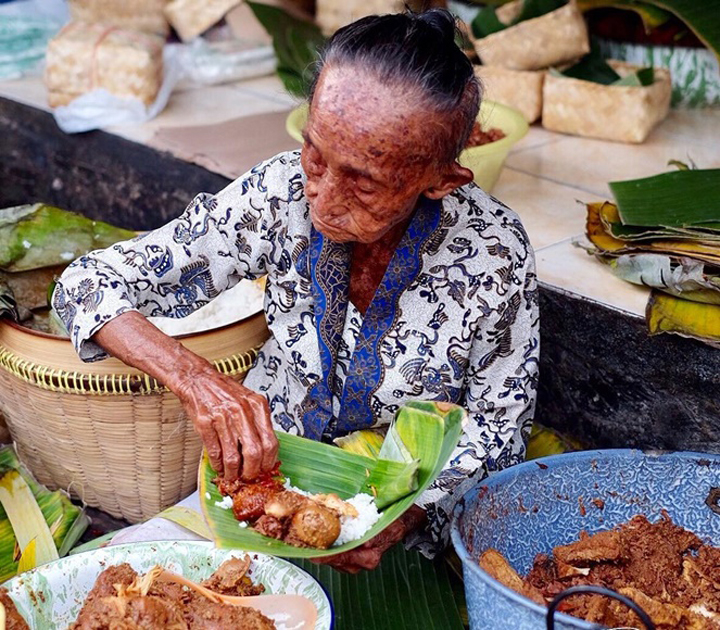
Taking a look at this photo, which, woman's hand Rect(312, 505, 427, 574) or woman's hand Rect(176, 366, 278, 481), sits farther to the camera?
woman's hand Rect(312, 505, 427, 574)

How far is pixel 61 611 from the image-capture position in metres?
1.81

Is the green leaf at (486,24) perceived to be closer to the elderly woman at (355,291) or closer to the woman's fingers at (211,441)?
the elderly woman at (355,291)

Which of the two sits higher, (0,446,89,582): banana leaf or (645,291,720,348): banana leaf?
(645,291,720,348): banana leaf

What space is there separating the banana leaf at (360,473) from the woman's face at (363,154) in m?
0.37

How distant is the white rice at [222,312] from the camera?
2.79 meters

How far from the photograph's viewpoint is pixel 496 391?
6.97ft

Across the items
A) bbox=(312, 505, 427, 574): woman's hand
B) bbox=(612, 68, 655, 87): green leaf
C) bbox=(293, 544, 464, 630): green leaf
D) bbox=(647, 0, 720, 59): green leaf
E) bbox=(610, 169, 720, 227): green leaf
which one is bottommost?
bbox=(293, 544, 464, 630): green leaf

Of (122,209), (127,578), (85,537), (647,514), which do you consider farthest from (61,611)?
(122,209)

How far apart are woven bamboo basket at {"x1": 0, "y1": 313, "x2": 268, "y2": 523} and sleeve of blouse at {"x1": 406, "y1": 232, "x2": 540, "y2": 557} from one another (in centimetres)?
65

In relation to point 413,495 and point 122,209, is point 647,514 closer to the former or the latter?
point 413,495

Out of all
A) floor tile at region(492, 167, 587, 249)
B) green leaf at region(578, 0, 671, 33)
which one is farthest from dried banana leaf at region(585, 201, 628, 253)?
green leaf at region(578, 0, 671, 33)

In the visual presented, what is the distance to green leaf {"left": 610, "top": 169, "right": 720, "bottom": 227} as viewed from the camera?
247cm

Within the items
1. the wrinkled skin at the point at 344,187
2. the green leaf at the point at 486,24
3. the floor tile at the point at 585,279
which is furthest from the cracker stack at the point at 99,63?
the wrinkled skin at the point at 344,187

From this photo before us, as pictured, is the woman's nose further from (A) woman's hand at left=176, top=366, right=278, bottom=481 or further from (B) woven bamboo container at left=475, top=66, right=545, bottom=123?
(B) woven bamboo container at left=475, top=66, right=545, bottom=123
